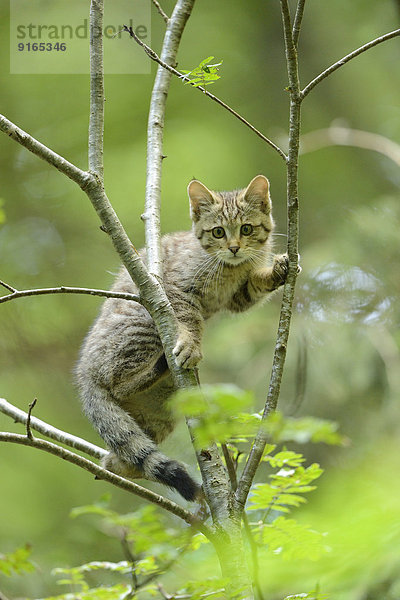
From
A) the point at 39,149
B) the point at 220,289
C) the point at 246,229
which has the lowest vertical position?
the point at 39,149

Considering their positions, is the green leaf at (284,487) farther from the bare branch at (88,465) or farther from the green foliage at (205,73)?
the green foliage at (205,73)

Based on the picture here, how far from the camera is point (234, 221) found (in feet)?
11.5

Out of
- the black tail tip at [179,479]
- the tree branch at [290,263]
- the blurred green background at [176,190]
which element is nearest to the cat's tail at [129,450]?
the black tail tip at [179,479]

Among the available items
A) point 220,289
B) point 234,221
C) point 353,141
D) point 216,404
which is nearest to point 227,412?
point 216,404

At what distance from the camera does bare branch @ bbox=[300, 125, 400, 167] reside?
409 cm

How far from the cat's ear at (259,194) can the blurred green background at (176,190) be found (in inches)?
71.1

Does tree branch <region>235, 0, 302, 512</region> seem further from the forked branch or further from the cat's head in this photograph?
the cat's head

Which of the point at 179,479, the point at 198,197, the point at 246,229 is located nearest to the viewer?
the point at 179,479

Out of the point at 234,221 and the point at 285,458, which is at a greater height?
the point at 234,221

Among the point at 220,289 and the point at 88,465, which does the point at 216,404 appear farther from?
the point at 220,289

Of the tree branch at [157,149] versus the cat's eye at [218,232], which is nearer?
the tree branch at [157,149]

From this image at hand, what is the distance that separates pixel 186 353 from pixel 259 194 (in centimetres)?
152

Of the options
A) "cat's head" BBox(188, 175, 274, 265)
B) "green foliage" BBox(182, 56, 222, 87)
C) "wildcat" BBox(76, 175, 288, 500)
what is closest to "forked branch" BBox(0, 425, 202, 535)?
"wildcat" BBox(76, 175, 288, 500)

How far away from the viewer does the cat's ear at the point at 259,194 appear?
3506mm
